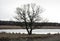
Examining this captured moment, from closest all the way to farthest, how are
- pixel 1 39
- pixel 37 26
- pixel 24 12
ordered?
pixel 1 39 → pixel 24 12 → pixel 37 26

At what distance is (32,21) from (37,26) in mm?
1907

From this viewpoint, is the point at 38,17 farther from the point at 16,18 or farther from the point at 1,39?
the point at 1,39

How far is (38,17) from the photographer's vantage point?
106ft

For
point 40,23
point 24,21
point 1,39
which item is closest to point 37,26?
point 40,23

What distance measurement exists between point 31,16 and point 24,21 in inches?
52.8

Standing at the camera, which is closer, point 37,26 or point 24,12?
point 24,12

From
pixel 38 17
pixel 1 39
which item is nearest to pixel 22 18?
pixel 38 17

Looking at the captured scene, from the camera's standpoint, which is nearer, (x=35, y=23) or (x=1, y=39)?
(x=1, y=39)

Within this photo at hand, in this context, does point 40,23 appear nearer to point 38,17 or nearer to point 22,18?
point 38,17

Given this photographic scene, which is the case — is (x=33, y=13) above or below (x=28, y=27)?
above

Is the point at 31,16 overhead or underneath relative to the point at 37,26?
overhead

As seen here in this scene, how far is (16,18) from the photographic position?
32.1 metres

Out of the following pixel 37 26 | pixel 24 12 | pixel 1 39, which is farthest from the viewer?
pixel 37 26

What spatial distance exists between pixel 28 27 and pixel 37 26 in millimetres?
1854
